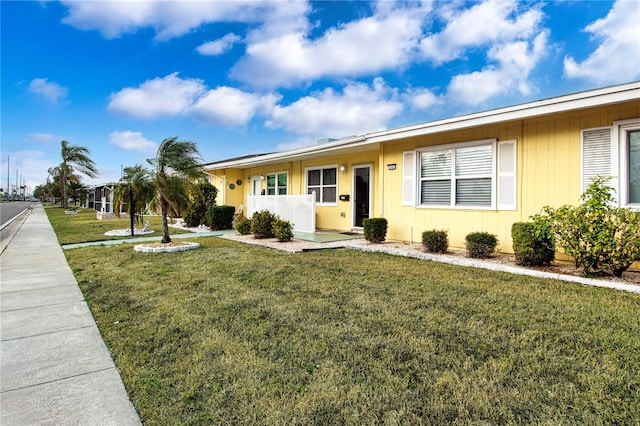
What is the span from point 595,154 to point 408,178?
3.76 m

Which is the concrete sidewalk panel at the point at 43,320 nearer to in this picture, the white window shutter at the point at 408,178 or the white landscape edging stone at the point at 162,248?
the white landscape edging stone at the point at 162,248

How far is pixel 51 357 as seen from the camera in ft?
9.35

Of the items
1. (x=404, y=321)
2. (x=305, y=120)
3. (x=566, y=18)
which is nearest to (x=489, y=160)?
(x=404, y=321)

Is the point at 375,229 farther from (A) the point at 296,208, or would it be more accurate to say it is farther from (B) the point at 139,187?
(B) the point at 139,187

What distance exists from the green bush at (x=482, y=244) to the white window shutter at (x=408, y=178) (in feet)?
6.84

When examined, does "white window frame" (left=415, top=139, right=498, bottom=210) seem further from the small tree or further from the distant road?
the distant road

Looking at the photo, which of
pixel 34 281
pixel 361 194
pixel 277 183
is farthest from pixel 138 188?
pixel 361 194

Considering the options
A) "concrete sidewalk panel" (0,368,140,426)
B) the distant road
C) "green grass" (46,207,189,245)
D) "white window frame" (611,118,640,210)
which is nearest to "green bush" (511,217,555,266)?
"white window frame" (611,118,640,210)

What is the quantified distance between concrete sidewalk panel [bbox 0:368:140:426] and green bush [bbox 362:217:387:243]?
6758mm

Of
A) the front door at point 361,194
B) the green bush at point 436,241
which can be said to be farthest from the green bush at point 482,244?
the front door at point 361,194

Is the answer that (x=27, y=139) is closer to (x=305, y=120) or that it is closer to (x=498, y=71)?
(x=305, y=120)

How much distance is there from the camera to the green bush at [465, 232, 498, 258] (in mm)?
6578

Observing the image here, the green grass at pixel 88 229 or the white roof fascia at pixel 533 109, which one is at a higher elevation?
the white roof fascia at pixel 533 109

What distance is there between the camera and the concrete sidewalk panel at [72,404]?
2006mm
